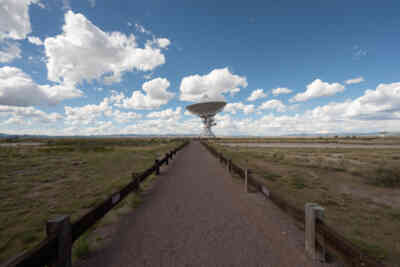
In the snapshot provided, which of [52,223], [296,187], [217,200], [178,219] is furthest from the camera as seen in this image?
[296,187]

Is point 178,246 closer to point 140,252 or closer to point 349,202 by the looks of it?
point 140,252

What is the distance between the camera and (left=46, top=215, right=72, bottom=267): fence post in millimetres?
2260

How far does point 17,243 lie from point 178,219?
3465 millimetres

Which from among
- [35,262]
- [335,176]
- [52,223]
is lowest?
[335,176]

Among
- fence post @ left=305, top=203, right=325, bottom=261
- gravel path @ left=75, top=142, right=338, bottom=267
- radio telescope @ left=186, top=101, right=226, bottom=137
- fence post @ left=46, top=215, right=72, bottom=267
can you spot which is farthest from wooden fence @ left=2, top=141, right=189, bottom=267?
radio telescope @ left=186, top=101, right=226, bottom=137

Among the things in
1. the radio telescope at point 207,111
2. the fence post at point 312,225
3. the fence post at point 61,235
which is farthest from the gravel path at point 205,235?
the radio telescope at point 207,111

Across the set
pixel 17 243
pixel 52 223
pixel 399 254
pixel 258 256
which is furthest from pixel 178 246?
pixel 399 254

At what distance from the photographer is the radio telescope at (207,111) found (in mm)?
68125

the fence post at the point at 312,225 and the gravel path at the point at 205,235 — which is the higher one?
the fence post at the point at 312,225

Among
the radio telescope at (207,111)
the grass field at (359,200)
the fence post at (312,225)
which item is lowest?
the grass field at (359,200)

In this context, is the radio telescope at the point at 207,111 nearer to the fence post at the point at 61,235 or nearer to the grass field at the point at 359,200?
the grass field at the point at 359,200

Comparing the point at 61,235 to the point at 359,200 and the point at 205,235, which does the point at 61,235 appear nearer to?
the point at 205,235

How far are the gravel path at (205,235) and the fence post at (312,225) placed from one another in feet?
0.49

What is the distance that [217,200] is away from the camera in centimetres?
580
